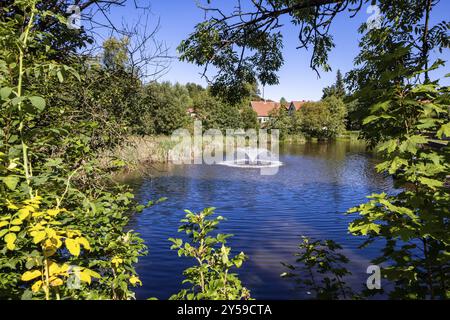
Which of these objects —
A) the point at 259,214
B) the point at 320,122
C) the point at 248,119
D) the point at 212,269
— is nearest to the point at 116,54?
the point at 212,269

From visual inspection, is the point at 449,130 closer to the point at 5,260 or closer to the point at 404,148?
the point at 404,148

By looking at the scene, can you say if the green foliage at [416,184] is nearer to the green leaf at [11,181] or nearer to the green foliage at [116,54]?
the green leaf at [11,181]

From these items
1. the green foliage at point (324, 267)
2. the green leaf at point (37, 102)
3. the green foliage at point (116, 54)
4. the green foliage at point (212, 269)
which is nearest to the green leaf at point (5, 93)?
the green leaf at point (37, 102)

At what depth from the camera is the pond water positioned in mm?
7949

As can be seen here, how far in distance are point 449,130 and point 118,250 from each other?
112 inches

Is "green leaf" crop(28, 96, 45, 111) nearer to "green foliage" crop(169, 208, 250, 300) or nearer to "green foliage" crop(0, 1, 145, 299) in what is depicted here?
"green foliage" crop(0, 1, 145, 299)

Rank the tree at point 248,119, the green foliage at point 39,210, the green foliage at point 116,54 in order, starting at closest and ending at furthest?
1. the green foliage at point 39,210
2. the green foliage at point 116,54
3. the tree at point 248,119

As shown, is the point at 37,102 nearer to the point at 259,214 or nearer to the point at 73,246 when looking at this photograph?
the point at 73,246

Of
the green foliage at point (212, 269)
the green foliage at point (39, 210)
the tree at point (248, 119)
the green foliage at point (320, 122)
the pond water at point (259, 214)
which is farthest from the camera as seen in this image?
the green foliage at point (320, 122)

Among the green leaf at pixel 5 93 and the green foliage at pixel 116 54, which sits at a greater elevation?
the green foliage at pixel 116 54

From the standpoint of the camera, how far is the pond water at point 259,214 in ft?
26.1

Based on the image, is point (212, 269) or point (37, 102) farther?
point (212, 269)

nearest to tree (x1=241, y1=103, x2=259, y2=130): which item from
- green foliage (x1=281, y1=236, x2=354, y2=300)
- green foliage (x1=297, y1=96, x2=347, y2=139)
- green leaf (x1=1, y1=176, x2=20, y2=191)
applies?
green foliage (x1=297, y1=96, x2=347, y2=139)

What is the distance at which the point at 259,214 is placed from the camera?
44.0 feet
